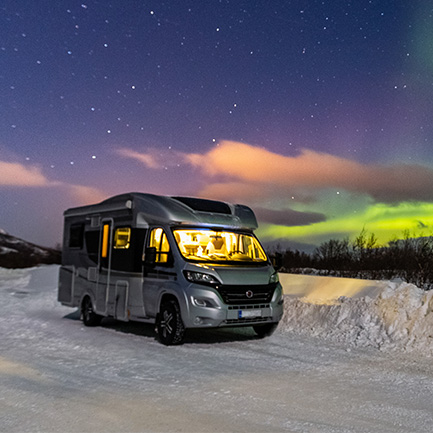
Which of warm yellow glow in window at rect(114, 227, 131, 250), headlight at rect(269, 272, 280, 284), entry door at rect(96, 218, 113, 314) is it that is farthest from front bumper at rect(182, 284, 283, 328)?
entry door at rect(96, 218, 113, 314)

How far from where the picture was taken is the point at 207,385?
684 centimetres

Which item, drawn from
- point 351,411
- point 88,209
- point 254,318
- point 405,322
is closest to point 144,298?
point 254,318

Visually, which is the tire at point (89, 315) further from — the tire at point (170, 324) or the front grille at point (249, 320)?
the front grille at point (249, 320)

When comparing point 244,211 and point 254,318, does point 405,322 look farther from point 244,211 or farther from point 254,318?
point 244,211

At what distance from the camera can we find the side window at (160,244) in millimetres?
10477

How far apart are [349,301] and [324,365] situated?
3.78 m

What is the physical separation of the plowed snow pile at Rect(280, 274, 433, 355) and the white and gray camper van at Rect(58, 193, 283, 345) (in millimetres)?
1224

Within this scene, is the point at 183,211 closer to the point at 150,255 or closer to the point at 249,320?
the point at 150,255

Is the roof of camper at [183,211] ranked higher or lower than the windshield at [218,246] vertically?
higher

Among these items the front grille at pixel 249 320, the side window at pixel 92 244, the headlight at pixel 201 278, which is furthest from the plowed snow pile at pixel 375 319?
the side window at pixel 92 244

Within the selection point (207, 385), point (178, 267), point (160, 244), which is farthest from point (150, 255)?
point (207, 385)

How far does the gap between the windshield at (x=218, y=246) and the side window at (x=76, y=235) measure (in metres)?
3.76

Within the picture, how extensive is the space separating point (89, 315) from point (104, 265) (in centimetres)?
146

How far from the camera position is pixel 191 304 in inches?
385
